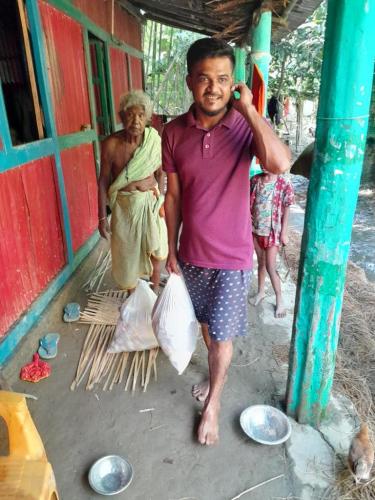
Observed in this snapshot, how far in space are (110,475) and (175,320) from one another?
2.65ft

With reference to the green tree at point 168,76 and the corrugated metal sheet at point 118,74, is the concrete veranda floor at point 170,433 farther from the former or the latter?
the green tree at point 168,76

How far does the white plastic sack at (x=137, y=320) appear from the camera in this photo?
262cm

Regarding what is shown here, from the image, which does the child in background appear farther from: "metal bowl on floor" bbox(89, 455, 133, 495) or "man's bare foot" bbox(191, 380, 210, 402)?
"metal bowl on floor" bbox(89, 455, 133, 495)

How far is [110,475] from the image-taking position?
1.86 m

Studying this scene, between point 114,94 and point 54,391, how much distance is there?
480 cm

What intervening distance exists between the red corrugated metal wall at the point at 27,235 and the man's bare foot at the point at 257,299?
5.80 feet

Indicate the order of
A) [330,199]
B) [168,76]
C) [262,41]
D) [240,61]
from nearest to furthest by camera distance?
[330,199]
[262,41]
[240,61]
[168,76]

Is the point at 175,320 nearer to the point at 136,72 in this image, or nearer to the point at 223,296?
the point at 223,296

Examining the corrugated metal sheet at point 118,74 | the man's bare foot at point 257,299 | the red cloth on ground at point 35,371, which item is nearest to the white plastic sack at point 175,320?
the red cloth on ground at point 35,371

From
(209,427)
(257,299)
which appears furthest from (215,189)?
(257,299)

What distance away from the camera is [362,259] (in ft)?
16.3

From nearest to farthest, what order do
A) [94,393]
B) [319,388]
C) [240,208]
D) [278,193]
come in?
1. [240,208]
2. [319,388]
3. [94,393]
4. [278,193]

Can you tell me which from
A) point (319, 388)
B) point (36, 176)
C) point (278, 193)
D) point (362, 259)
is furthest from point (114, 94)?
point (319, 388)

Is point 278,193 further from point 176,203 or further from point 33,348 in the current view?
point 33,348
